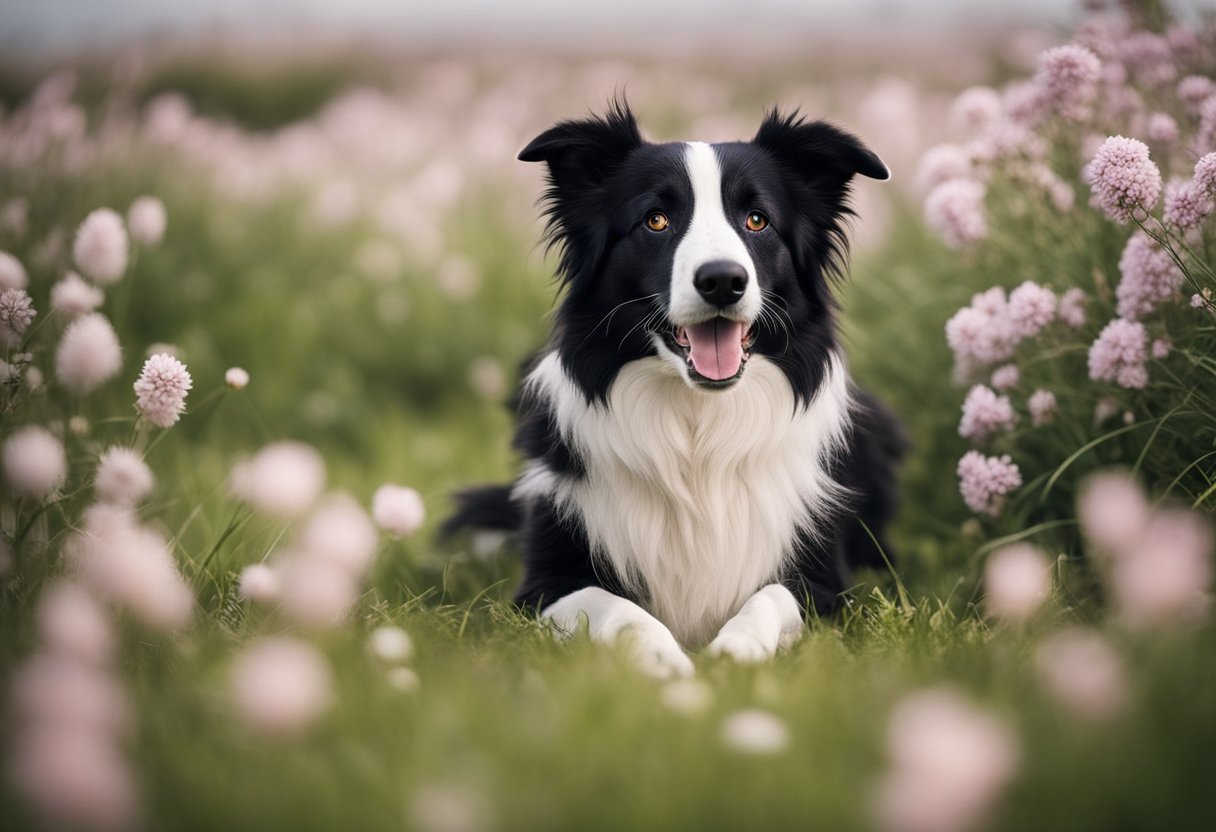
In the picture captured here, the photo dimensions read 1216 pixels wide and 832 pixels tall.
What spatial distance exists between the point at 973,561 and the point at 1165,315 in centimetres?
107

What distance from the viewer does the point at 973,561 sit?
371cm

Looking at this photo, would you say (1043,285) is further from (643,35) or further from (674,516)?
(643,35)

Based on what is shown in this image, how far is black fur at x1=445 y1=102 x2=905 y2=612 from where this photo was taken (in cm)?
342

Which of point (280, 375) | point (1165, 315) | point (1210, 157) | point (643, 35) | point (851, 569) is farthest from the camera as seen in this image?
point (643, 35)

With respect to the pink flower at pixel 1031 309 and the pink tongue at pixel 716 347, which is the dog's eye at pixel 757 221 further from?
the pink flower at pixel 1031 309

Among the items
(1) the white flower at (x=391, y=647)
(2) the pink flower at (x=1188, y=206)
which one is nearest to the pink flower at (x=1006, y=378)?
(2) the pink flower at (x=1188, y=206)

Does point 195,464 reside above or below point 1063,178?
below

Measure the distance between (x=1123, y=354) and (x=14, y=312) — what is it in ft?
11.4

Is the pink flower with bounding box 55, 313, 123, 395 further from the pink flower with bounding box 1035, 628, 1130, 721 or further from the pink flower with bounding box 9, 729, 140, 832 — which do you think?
the pink flower with bounding box 1035, 628, 1130, 721


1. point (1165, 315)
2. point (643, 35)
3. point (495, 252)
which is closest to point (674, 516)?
point (1165, 315)

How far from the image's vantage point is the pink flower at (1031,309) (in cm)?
352

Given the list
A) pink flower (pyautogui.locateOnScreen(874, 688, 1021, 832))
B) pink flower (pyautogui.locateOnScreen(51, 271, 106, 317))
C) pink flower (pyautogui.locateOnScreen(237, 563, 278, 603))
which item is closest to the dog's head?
pink flower (pyautogui.locateOnScreen(237, 563, 278, 603))

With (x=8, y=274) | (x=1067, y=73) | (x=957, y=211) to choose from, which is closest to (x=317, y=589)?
(x=8, y=274)

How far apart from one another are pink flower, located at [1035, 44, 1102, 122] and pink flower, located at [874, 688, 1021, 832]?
9.64ft
